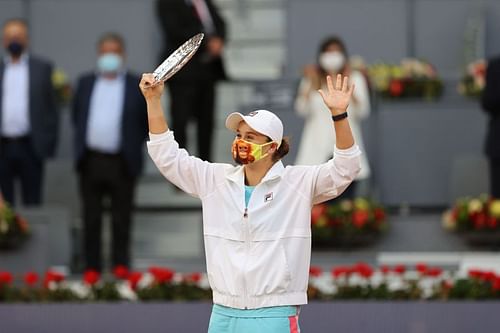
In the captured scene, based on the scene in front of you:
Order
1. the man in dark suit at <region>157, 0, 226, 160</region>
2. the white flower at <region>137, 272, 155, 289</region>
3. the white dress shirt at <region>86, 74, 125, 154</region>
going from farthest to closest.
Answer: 1. the man in dark suit at <region>157, 0, 226, 160</region>
2. the white dress shirt at <region>86, 74, 125, 154</region>
3. the white flower at <region>137, 272, 155, 289</region>

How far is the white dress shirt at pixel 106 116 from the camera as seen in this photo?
43.2 feet

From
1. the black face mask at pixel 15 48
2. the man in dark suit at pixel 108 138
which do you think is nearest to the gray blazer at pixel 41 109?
the black face mask at pixel 15 48

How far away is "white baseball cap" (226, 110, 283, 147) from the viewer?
24.0 feet

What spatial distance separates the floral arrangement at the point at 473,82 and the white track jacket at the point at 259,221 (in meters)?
7.95

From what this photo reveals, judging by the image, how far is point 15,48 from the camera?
13633mm

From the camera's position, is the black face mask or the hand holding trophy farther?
the black face mask

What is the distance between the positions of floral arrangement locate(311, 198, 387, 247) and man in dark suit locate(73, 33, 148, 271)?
1.61 m

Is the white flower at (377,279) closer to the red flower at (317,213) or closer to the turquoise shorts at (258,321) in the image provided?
the red flower at (317,213)

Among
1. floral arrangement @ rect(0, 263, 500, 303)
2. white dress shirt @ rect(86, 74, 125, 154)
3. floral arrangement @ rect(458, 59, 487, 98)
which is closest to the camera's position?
floral arrangement @ rect(0, 263, 500, 303)

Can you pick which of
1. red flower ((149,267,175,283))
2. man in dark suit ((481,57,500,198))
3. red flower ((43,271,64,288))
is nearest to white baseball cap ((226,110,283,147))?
red flower ((149,267,175,283))

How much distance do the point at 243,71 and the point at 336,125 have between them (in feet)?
33.4

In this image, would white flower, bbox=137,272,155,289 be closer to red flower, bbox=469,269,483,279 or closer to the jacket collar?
red flower, bbox=469,269,483,279

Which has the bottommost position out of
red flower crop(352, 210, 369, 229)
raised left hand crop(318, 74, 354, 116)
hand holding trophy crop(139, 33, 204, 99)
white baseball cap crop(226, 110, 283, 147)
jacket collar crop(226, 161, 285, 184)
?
red flower crop(352, 210, 369, 229)

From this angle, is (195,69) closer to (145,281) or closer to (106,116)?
(106,116)
